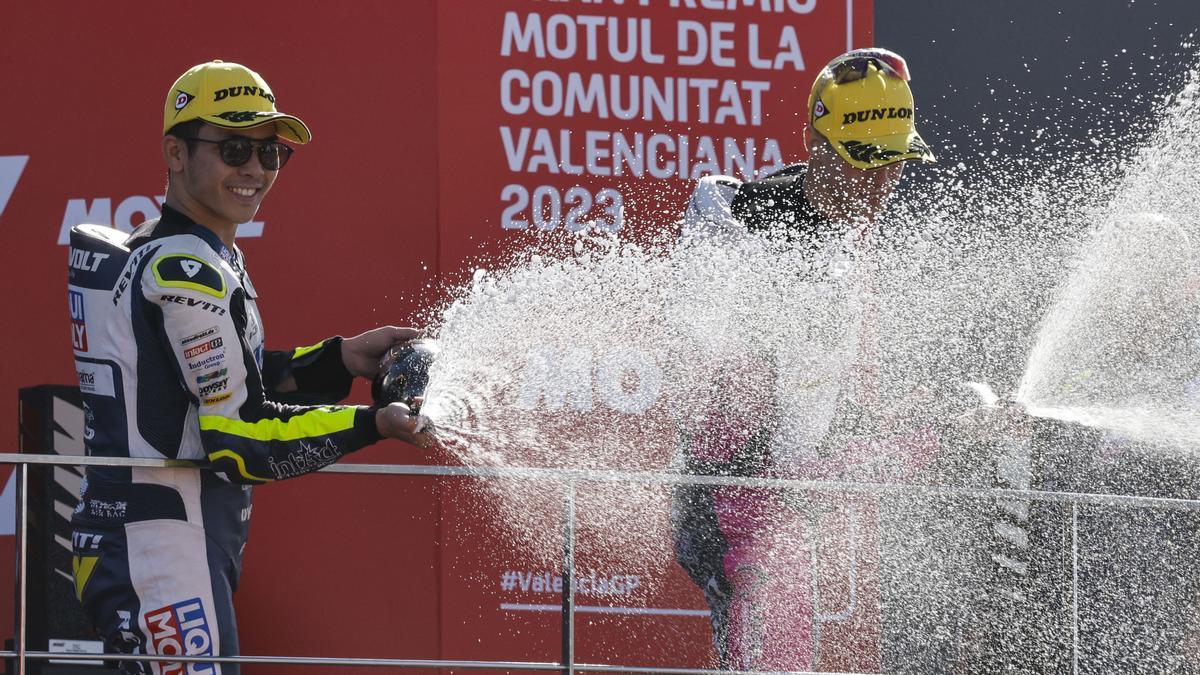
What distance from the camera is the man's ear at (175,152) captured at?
2760 mm

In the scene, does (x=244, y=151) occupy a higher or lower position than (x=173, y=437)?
higher

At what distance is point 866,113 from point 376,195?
5.02 ft

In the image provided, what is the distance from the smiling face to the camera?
8.95 feet

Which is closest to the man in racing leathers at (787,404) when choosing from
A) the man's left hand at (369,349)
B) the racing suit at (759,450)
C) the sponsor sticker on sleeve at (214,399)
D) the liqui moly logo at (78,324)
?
the racing suit at (759,450)

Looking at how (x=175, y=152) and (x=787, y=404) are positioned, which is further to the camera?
(x=787, y=404)

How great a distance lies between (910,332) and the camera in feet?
13.0

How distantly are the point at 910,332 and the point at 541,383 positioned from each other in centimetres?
99

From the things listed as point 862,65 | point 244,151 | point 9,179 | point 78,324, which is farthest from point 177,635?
point 9,179

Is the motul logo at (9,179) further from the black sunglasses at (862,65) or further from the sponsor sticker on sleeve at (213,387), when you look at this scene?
the black sunglasses at (862,65)

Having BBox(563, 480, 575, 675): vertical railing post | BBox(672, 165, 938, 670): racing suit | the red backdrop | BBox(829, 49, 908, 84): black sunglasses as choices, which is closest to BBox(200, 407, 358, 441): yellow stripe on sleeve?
BBox(563, 480, 575, 675): vertical railing post

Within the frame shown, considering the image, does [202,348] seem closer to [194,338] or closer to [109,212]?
[194,338]

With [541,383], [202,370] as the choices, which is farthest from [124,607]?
[541,383]

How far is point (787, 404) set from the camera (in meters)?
3.17

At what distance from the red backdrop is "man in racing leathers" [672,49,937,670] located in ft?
2.99
